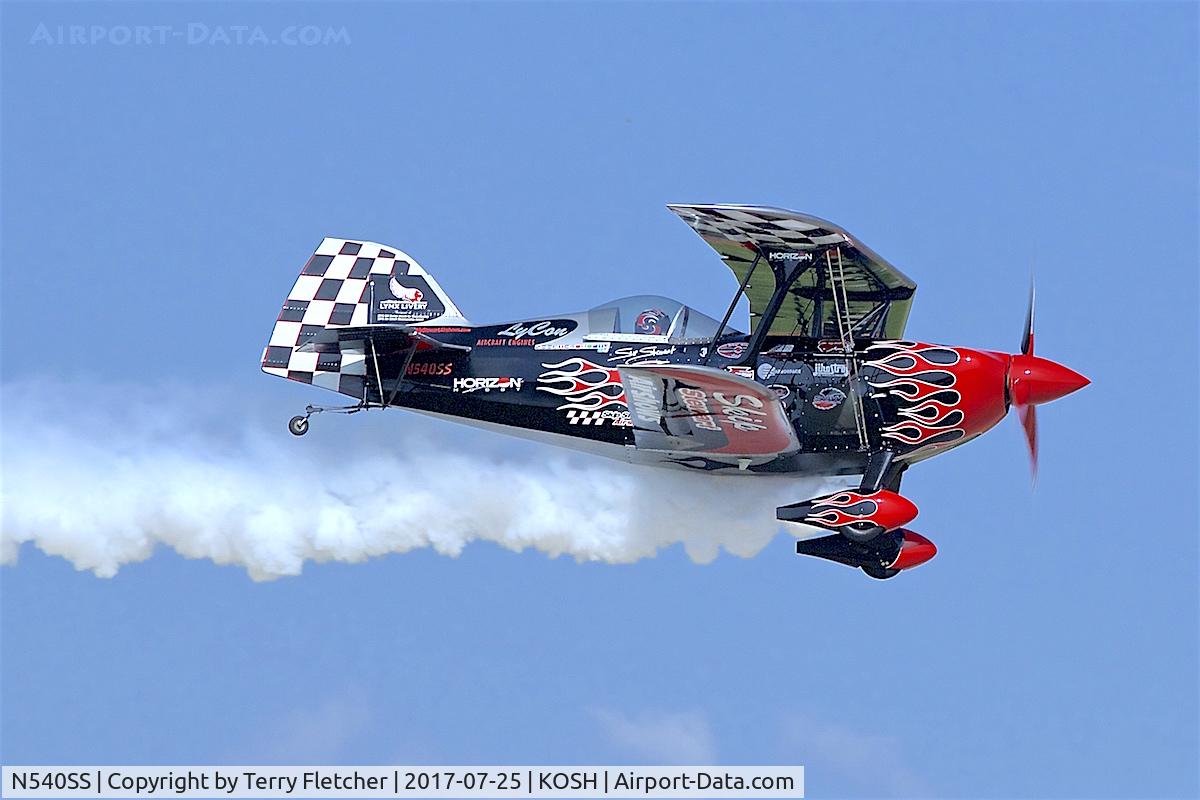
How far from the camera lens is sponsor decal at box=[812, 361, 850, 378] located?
24.6 meters

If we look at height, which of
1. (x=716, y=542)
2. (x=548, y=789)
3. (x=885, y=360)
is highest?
(x=885, y=360)

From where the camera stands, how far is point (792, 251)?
2453 centimetres

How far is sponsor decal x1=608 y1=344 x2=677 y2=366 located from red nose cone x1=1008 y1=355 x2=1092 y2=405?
3159 millimetres

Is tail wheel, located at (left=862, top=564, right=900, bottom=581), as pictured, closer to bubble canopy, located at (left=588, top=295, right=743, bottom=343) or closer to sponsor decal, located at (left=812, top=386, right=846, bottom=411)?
sponsor decal, located at (left=812, top=386, right=846, bottom=411)

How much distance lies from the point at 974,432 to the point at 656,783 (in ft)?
14.5

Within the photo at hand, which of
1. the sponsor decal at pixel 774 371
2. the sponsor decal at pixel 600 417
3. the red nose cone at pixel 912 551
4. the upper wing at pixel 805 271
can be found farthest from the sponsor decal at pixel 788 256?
the red nose cone at pixel 912 551

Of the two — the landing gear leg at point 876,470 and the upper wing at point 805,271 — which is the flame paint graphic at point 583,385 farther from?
the landing gear leg at point 876,470

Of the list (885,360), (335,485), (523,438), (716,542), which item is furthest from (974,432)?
(335,485)

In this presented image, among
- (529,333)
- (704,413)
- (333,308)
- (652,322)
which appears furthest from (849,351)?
(333,308)

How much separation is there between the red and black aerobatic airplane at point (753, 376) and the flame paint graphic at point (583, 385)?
0.06ft

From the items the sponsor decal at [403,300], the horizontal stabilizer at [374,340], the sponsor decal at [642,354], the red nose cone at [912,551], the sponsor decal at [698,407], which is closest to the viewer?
the sponsor decal at [698,407]

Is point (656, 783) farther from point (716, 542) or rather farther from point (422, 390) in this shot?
point (422, 390)

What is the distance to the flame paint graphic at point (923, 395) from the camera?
2441cm

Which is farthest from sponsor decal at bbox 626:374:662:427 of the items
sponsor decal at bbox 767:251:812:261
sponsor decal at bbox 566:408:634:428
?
sponsor decal at bbox 767:251:812:261
